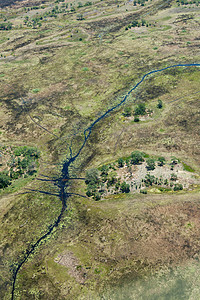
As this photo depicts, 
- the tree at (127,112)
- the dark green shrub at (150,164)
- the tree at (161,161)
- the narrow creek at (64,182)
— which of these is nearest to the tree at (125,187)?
the dark green shrub at (150,164)

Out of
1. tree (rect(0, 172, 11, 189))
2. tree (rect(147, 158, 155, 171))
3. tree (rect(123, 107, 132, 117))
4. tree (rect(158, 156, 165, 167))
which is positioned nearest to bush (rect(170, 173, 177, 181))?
tree (rect(158, 156, 165, 167))

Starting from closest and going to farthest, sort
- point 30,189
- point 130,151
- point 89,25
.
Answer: point 30,189
point 130,151
point 89,25

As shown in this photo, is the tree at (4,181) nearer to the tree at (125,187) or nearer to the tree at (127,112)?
the tree at (125,187)

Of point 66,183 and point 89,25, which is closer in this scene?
point 66,183

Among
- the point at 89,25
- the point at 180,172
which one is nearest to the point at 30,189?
the point at 180,172

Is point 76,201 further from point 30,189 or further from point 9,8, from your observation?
point 9,8

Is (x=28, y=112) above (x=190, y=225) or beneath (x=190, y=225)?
above

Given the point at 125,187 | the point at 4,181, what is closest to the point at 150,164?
the point at 125,187

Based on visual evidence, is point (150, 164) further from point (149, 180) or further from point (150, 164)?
point (149, 180)
